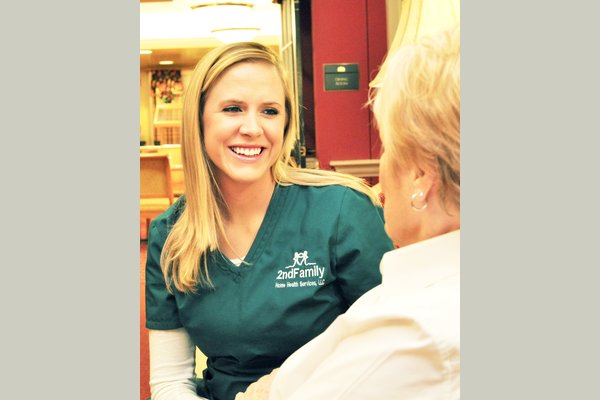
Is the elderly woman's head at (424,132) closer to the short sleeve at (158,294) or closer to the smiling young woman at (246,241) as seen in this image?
the smiling young woman at (246,241)

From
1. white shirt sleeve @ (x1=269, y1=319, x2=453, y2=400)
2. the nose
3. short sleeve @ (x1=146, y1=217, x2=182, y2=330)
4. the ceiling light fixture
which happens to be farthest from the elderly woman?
the ceiling light fixture

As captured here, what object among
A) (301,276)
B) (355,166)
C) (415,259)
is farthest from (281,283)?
(415,259)

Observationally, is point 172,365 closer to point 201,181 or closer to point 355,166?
point 201,181

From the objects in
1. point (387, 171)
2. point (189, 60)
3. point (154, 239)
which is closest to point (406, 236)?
point (387, 171)

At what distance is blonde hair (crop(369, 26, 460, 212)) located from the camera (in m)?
0.62

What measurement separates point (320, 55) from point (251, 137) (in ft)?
1.04

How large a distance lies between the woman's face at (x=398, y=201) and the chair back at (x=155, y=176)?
4.95 m

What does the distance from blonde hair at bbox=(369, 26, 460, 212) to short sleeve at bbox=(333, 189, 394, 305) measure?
1.49 ft

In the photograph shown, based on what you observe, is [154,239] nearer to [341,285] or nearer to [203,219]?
[203,219]

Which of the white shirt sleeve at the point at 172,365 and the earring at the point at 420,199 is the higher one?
the earring at the point at 420,199

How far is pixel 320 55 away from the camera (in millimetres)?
1305

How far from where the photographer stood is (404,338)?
0.64 meters

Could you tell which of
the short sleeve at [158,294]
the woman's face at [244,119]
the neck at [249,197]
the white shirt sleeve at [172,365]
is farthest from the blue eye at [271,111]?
the white shirt sleeve at [172,365]

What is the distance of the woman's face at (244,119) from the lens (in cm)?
105
